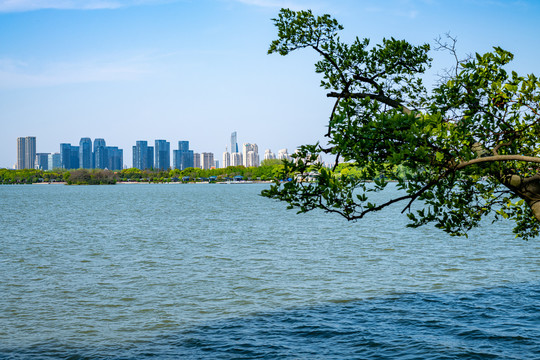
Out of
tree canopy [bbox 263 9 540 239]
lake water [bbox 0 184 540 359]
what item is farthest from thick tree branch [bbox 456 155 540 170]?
lake water [bbox 0 184 540 359]

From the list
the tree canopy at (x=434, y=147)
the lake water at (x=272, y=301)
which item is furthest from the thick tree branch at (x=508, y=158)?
the lake water at (x=272, y=301)

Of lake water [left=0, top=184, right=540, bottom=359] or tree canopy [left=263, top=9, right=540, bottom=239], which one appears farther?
lake water [left=0, top=184, right=540, bottom=359]

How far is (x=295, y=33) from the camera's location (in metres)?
12.5

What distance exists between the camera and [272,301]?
23.2 meters

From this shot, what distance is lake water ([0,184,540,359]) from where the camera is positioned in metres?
17.2

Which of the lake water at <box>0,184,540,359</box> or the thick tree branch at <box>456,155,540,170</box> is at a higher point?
the thick tree branch at <box>456,155,540,170</box>

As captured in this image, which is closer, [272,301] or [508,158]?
[508,158]

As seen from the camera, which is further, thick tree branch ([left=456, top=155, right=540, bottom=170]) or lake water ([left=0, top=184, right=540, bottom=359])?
lake water ([left=0, top=184, right=540, bottom=359])

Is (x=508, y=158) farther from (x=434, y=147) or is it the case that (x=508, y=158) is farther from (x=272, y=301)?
(x=272, y=301)

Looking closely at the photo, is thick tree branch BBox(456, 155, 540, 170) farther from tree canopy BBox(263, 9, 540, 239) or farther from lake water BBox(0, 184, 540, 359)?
lake water BBox(0, 184, 540, 359)

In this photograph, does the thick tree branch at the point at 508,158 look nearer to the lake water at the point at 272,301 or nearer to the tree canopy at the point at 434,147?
the tree canopy at the point at 434,147

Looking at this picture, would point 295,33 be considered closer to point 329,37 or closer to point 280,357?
point 329,37

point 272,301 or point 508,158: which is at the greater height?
point 508,158

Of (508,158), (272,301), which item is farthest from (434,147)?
(272,301)
